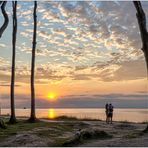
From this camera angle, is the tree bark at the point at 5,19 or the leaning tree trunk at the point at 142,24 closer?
the leaning tree trunk at the point at 142,24

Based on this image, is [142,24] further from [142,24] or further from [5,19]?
[5,19]

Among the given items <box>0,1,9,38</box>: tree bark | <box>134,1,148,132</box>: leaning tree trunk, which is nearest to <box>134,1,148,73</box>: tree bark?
<box>134,1,148,132</box>: leaning tree trunk

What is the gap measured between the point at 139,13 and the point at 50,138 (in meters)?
10.8

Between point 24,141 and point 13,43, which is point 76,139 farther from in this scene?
point 13,43

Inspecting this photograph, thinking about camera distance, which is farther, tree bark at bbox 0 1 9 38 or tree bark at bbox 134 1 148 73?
tree bark at bbox 0 1 9 38

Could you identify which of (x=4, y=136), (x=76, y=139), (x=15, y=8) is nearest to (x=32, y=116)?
(x=15, y=8)

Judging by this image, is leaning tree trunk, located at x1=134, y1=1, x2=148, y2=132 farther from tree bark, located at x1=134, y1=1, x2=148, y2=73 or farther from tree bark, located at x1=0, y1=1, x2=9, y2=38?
tree bark, located at x1=0, y1=1, x2=9, y2=38

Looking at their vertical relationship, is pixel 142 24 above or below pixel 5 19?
below

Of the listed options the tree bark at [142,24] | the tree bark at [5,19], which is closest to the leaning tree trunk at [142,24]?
the tree bark at [142,24]

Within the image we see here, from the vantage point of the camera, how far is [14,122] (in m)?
41.4

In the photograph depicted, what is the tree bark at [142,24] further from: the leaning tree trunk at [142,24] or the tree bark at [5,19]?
the tree bark at [5,19]

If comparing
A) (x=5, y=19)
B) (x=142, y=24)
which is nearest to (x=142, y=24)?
(x=142, y=24)

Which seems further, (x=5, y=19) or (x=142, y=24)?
(x=5, y=19)

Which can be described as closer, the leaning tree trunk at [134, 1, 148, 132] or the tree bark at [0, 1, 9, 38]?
the leaning tree trunk at [134, 1, 148, 132]
